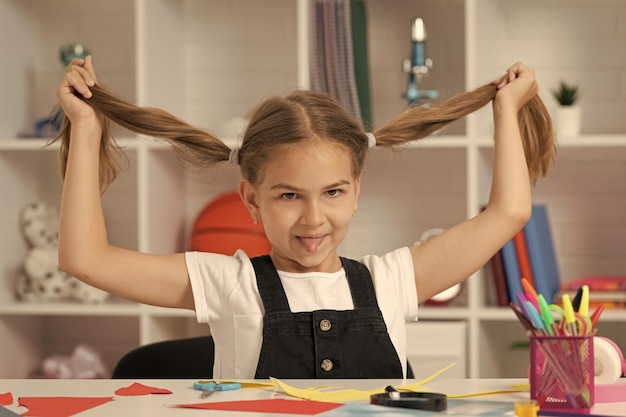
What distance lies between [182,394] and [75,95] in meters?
0.56

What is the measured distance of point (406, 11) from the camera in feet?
9.78

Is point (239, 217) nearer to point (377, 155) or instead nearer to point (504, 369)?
point (377, 155)

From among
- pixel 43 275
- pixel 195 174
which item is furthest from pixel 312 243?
pixel 43 275

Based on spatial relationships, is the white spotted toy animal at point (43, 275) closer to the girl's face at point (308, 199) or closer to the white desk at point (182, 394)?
the girl's face at point (308, 199)

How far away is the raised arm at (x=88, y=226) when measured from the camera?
1480 millimetres

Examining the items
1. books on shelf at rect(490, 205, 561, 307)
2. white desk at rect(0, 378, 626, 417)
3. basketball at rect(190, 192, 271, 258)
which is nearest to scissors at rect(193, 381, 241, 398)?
white desk at rect(0, 378, 626, 417)

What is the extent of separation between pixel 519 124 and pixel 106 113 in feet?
Answer: 2.29

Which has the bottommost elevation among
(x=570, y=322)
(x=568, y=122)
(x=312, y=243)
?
(x=570, y=322)

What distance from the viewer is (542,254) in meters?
2.70

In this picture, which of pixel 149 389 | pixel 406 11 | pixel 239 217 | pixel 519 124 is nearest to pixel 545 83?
pixel 406 11

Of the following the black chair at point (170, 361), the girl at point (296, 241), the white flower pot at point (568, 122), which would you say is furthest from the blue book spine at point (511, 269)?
the girl at point (296, 241)

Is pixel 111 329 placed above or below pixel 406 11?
below

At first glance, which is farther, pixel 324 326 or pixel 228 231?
pixel 228 231

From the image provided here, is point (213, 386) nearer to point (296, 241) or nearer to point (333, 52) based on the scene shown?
point (296, 241)
